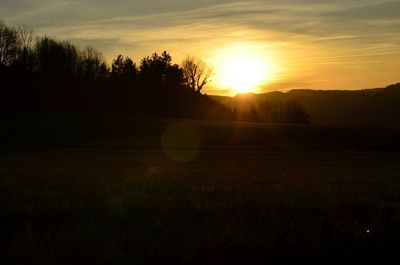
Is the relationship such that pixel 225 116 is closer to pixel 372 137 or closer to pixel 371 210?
pixel 372 137

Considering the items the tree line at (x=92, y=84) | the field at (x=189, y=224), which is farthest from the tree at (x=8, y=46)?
the field at (x=189, y=224)

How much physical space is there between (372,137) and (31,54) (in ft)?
257

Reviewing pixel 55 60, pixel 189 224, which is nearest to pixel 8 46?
pixel 55 60

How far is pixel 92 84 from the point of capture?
415 feet

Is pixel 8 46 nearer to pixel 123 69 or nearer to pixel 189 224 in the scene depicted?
pixel 123 69

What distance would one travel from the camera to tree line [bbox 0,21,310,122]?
4432 inches

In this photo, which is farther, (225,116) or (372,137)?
(225,116)

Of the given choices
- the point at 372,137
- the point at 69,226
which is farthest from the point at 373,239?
the point at 372,137

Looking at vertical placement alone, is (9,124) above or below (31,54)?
below

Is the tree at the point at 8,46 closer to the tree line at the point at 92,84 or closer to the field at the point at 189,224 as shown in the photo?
the tree line at the point at 92,84

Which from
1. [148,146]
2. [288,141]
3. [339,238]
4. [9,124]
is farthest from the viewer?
[9,124]

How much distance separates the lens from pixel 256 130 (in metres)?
89.1

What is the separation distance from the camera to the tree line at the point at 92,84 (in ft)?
369

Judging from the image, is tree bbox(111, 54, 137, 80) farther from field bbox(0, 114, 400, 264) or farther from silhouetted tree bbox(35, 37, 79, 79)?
field bbox(0, 114, 400, 264)
